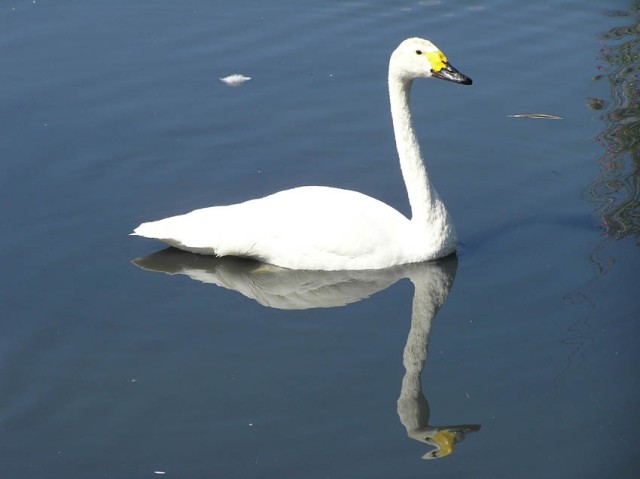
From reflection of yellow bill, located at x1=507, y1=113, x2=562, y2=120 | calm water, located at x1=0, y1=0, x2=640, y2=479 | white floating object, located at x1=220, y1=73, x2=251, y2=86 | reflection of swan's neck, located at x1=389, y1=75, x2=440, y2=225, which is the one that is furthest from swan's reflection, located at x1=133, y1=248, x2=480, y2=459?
white floating object, located at x1=220, y1=73, x2=251, y2=86

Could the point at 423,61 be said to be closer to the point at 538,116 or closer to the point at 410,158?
the point at 410,158

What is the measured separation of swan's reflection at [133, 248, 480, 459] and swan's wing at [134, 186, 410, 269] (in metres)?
0.10

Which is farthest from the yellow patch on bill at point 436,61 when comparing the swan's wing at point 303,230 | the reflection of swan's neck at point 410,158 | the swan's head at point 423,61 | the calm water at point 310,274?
the calm water at point 310,274

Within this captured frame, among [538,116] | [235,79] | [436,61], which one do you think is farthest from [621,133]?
[235,79]

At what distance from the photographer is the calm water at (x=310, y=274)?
25.9 feet

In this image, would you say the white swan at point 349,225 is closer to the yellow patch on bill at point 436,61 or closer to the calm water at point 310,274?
the yellow patch on bill at point 436,61

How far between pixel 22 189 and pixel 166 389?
3389 mm

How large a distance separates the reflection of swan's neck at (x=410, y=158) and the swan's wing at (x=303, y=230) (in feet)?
0.58

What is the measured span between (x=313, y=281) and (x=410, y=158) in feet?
4.18

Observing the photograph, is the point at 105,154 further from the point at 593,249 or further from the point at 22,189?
the point at 593,249

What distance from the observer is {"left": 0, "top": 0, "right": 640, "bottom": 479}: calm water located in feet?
25.9

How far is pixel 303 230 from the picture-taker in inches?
391

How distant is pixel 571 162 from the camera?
11398mm

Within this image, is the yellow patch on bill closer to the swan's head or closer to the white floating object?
the swan's head
